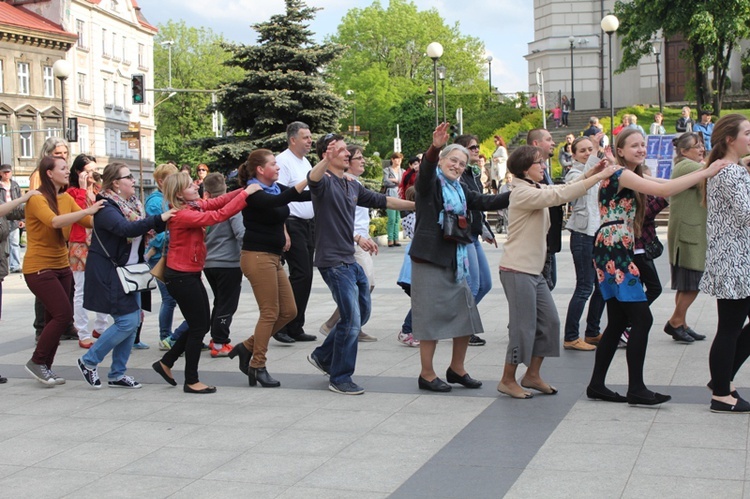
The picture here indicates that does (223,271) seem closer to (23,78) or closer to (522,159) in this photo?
(522,159)

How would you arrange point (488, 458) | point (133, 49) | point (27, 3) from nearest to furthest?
1. point (488, 458)
2. point (27, 3)
3. point (133, 49)

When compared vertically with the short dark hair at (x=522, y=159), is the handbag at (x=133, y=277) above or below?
below

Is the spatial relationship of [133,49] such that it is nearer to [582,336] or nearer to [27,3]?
[27,3]

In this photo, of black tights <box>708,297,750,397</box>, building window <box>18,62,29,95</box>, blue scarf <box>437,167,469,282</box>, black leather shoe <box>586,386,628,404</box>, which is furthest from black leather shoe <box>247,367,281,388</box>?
building window <box>18,62,29,95</box>

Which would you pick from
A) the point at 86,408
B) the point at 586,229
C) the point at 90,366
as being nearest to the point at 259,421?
the point at 86,408

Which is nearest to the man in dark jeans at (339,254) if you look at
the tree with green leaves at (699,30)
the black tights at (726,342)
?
the black tights at (726,342)

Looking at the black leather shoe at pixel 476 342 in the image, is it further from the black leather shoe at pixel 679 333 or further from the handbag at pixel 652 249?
the handbag at pixel 652 249

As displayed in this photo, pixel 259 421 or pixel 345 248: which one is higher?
pixel 345 248

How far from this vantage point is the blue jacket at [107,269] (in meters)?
8.00

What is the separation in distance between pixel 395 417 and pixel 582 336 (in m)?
3.69

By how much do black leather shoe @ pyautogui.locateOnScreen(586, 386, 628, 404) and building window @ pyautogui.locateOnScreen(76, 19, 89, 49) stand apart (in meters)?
66.3

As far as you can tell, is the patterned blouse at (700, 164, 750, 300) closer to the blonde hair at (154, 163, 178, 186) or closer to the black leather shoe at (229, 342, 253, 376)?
the black leather shoe at (229, 342, 253, 376)

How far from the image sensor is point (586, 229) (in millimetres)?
9289

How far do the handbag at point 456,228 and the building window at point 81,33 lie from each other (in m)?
65.5
